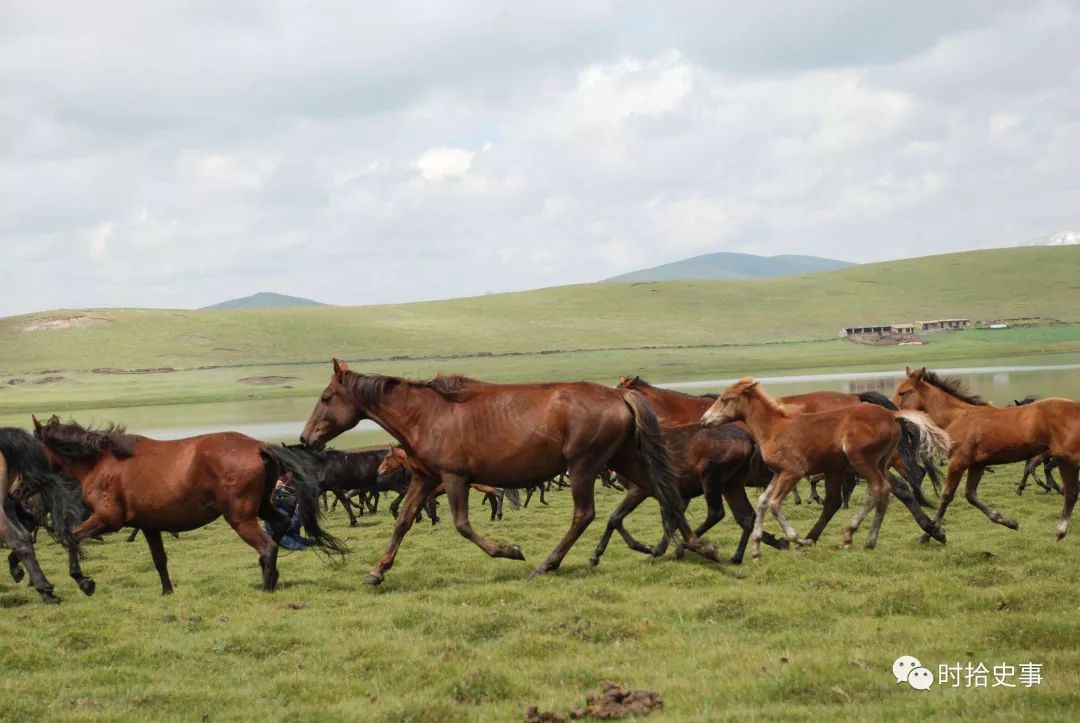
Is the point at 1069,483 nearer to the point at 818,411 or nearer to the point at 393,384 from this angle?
the point at 818,411

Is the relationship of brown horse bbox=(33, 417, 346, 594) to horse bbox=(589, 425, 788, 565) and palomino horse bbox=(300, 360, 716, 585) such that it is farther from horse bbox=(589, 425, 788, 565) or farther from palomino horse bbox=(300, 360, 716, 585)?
horse bbox=(589, 425, 788, 565)

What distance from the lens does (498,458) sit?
1255cm

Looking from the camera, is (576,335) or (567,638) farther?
(576,335)

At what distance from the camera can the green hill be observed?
109 metres

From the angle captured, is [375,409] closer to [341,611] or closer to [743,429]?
[341,611]

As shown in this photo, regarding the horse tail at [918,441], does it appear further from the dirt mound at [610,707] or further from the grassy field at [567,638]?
the dirt mound at [610,707]

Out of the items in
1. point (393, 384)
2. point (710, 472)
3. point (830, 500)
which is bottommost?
point (830, 500)

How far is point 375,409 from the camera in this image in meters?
13.2

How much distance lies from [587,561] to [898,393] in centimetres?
585

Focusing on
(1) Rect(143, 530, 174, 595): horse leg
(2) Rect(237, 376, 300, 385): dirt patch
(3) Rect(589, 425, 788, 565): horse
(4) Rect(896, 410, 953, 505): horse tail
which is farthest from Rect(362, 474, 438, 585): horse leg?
(2) Rect(237, 376, 300, 385): dirt patch

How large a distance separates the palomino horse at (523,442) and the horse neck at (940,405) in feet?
16.7

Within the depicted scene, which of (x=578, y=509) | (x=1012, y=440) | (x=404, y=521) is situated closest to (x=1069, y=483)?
(x=1012, y=440)

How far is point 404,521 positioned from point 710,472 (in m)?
3.85

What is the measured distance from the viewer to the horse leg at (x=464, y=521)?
12.2m
